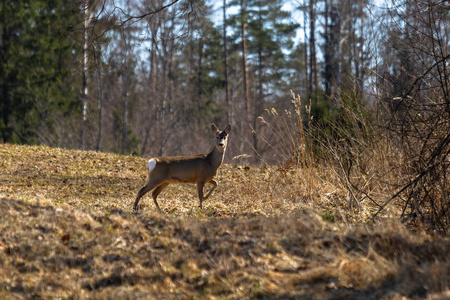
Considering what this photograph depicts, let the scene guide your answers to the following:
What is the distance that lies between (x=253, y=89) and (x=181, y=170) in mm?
27550

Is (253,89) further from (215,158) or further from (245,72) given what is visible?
(215,158)

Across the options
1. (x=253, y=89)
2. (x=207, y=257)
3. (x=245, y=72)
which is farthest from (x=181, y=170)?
(x=253, y=89)

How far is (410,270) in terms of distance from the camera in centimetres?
419

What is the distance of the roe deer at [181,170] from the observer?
8281 mm

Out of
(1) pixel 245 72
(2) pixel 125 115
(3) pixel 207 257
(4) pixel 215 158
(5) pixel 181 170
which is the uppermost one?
(1) pixel 245 72

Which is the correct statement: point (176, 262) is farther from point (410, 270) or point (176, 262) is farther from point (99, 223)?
point (410, 270)

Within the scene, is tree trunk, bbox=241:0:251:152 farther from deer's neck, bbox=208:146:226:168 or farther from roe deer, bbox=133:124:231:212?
A: roe deer, bbox=133:124:231:212

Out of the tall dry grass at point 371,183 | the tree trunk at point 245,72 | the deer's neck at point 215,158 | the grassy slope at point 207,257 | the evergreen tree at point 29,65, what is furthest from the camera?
the tree trunk at point 245,72

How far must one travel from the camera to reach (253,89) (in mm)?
35469

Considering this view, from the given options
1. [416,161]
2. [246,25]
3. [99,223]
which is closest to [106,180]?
[99,223]

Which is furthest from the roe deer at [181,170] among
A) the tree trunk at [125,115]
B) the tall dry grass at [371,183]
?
the tree trunk at [125,115]

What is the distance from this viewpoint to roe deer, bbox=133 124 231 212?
27.2 ft

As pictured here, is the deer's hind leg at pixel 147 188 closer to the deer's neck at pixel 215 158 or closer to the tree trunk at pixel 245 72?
the deer's neck at pixel 215 158

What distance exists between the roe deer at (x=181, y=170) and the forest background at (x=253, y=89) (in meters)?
0.80
